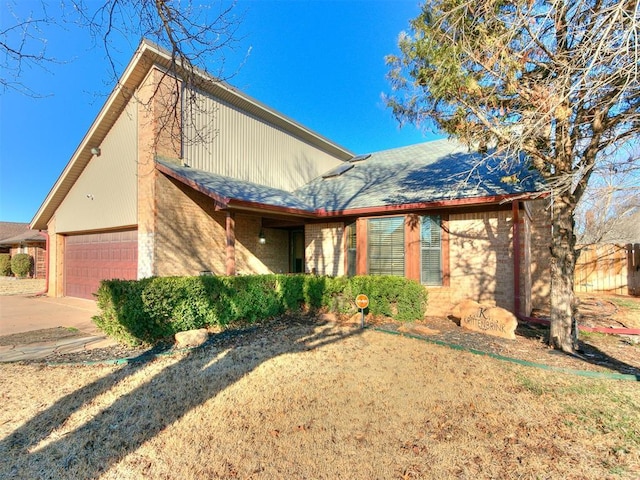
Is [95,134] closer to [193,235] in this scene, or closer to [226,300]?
[193,235]

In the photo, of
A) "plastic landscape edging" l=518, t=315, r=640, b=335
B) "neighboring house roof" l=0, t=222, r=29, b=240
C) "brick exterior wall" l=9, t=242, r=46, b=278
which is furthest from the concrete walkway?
"neighboring house roof" l=0, t=222, r=29, b=240

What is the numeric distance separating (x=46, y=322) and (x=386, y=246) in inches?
361

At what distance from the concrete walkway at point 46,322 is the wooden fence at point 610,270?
53.2ft

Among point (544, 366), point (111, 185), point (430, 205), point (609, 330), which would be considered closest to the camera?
point (544, 366)

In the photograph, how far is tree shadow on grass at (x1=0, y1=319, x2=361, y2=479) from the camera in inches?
104

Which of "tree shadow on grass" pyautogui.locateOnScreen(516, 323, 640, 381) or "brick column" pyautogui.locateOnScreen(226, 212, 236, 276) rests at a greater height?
"brick column" pyautogui.locateOnScreen(226, 212, 236, 276)

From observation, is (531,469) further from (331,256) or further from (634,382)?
(331,256)

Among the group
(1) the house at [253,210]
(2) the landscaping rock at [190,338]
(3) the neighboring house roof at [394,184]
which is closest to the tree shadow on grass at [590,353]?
(1) the house at [253,210]

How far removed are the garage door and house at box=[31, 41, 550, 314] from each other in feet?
0.24

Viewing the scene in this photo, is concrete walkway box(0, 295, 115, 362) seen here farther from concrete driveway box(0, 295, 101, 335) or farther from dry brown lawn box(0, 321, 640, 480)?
dry brown lawn box(0, 321, 640, 480)

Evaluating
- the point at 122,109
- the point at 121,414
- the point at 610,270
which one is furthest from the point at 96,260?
the point at 610,270

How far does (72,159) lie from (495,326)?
13.7 m

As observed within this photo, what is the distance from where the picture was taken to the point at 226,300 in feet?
22.3

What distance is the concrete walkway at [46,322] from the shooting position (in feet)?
19.0
